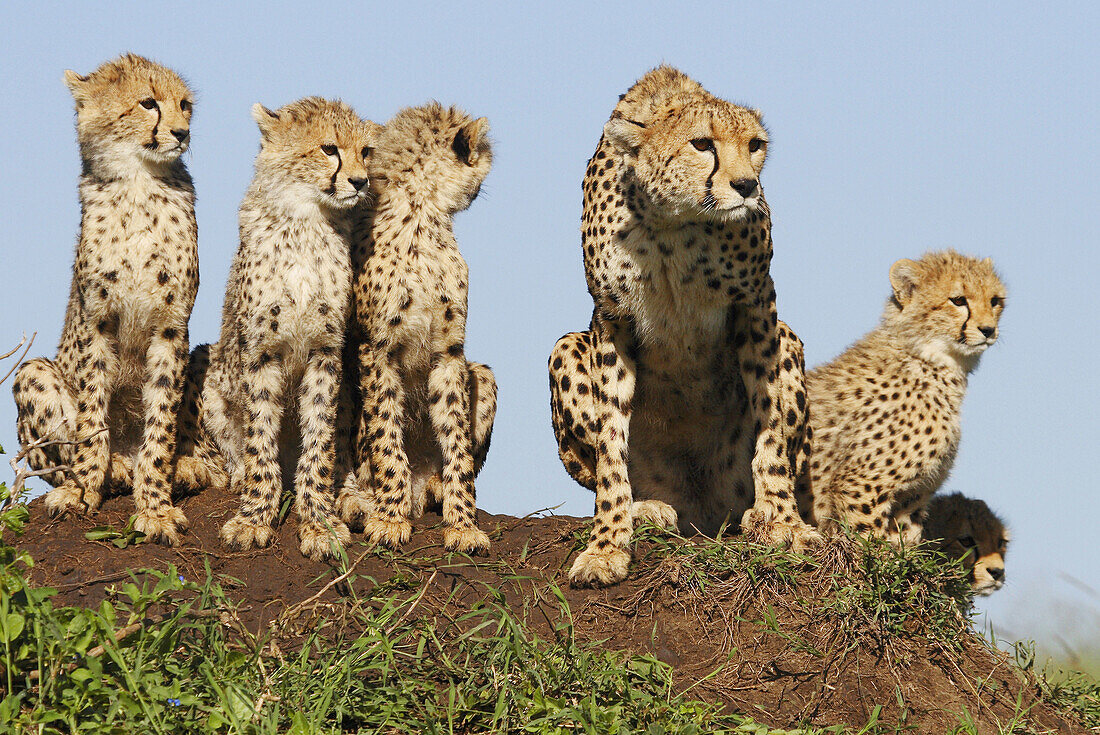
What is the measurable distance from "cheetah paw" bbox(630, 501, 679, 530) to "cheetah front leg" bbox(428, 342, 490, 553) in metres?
0.56

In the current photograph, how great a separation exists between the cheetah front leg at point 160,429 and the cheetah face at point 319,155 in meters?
0.71

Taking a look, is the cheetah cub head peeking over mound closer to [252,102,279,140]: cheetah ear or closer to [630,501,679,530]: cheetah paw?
[630,501,679,530]: cheetah paw

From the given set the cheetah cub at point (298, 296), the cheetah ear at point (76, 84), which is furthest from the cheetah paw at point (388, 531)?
the cheetah ear at point (76, 84)

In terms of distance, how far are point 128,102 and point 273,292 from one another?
2.95 ft

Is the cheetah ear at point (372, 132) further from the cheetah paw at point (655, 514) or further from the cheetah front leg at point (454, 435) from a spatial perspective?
the cheetah paw at point (655, 514)

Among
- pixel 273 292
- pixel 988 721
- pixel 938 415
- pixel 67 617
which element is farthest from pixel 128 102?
pixel 988 721

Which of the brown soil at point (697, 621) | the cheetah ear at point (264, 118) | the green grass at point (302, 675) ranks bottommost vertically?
the green grass at point (302, 675)

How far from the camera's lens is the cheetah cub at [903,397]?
5.23 metres

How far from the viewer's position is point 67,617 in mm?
3443

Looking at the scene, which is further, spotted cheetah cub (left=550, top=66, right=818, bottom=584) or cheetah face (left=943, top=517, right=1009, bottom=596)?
cheetah face (left=943, top=517, right=1009, bottom=596)

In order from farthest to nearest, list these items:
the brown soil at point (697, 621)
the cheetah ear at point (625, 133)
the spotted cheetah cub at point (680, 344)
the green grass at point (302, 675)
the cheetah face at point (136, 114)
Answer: the cheetah face at point (136, 114) < the cheetah ear at point (625, 133) < the spotted cheetah cub at point (680, 344) < the brown soil at point (697, 621) < the green grass at point (302, 675)

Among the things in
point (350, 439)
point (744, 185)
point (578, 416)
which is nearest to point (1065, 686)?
point (578, 416)

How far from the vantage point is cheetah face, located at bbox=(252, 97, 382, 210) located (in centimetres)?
480

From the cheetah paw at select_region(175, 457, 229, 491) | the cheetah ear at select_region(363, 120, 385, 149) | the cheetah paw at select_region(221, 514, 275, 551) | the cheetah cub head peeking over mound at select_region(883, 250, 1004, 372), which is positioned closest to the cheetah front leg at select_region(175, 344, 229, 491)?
the cheetah paw at select_region(175, 457, 229, 491)
